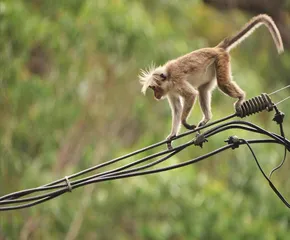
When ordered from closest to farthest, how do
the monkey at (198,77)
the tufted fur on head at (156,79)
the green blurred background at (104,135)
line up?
1. the monkey at (198,77)
2. the tufted fur on head at (156,79)
3. the green blurred background at (104,135)

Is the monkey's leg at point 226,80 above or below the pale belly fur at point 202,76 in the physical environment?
below

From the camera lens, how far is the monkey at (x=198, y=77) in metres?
4.63

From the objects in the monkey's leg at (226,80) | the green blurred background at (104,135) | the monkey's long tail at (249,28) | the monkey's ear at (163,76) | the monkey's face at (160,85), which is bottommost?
the monkey's leg at (226,80)

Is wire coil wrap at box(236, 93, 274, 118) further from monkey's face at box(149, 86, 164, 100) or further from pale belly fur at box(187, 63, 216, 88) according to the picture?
monkey's face at box(149, 86, 164, 100)

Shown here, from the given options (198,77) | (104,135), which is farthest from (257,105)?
(104,135)

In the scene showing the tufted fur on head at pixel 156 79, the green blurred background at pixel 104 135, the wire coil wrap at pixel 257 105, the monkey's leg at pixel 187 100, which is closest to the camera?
the wire coil wrap at pixel 257 105

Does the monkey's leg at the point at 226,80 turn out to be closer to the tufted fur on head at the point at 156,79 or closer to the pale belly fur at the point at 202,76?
the pale belly fur at the point at 202,76

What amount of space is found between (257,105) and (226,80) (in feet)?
2.49

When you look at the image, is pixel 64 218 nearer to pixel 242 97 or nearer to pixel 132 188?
pixel 132 188

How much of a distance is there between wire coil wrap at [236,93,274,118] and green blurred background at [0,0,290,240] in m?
4.35

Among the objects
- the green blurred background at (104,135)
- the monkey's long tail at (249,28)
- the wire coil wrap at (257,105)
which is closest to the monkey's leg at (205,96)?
the monkey's long tail at (249,28)

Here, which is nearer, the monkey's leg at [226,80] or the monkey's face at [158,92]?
the monkey's leg at [226,80]

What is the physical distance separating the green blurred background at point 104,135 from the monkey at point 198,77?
3288 millimetres

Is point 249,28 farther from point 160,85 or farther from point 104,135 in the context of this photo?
point 104,135
